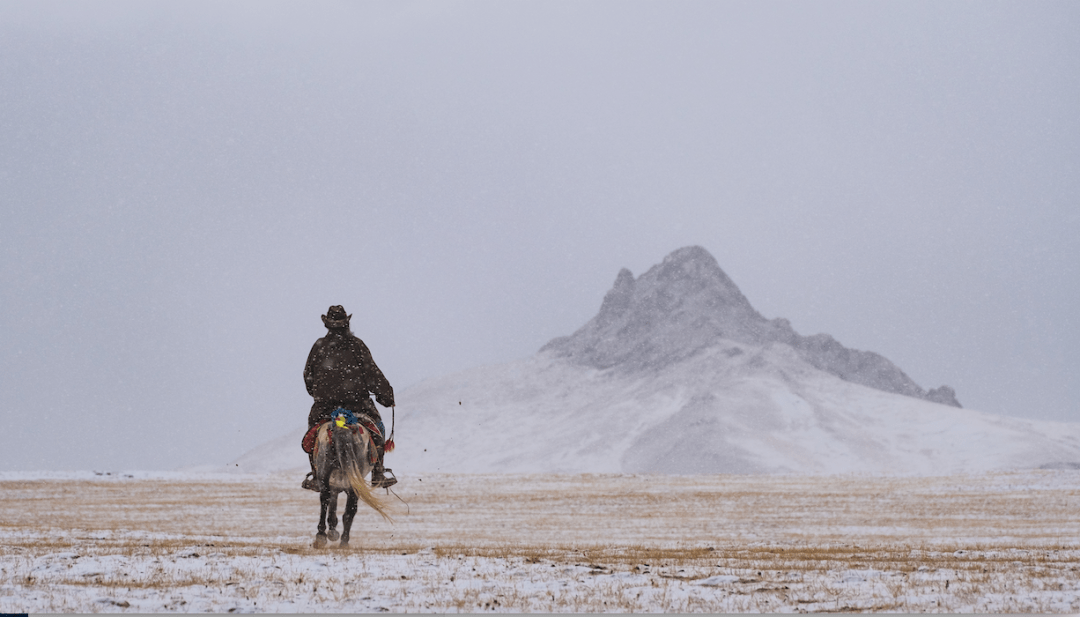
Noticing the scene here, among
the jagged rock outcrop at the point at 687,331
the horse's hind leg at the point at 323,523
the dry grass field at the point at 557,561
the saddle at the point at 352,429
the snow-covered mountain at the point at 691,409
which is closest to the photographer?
the dry grass field at the point at 557,561

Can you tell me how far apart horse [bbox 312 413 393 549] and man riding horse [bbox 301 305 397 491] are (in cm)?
22

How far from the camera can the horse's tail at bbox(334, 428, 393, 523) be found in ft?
46.5

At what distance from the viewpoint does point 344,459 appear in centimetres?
1429

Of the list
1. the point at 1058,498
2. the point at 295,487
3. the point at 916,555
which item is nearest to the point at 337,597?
the point at 916,555

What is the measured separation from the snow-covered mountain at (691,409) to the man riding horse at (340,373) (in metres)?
88.4

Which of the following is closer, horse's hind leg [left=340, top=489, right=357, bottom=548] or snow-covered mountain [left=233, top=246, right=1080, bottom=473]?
horse's hind leg [left=340, top=489, right=357, bottom=548]

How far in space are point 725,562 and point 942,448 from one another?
4811 inches

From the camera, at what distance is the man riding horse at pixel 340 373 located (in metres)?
14.5

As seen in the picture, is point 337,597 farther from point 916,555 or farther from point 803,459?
point 803,459

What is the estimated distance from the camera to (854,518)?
28.2 m

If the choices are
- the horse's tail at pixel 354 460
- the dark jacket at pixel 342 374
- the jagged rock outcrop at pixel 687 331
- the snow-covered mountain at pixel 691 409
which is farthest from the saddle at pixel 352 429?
the jagged rock outcrop at pixel 687 331

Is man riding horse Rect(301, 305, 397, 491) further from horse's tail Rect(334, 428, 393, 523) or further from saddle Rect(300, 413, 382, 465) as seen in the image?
horse's tail Rect(334, 428, 393, 523)

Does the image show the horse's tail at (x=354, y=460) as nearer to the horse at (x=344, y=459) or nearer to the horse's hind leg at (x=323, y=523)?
the horse at (x=344, y=459)

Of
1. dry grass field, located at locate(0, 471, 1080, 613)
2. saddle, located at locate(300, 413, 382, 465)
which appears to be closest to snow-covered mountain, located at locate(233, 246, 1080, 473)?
dry grass field, located at locate(0, 471, 1080, 613)
